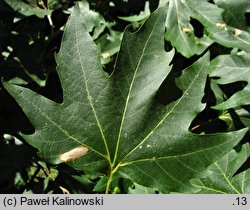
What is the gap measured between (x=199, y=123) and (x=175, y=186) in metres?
0.39

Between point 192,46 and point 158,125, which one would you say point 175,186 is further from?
point 192,46

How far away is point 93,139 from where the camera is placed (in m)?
0.97

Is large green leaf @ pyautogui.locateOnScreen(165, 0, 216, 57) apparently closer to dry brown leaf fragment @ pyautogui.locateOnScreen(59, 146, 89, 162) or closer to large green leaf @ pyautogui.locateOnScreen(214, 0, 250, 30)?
large green leaf @ pyautogui.locateOnScreen(214, 0, 250, 30)

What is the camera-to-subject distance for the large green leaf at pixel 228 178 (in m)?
1.14

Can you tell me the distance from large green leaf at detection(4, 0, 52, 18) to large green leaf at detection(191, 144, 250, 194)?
68 cm

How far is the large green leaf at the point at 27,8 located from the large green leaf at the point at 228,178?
2.23 ft

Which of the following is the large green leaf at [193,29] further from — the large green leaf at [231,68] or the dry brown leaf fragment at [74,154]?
the dry brown leaf fragment at [74,154]

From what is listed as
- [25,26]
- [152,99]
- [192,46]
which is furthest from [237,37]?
[25,26]

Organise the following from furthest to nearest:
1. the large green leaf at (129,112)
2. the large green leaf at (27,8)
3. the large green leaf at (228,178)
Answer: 1. the large green leaf at (27,8)
2. the large green leaf at (228,178)
3. the large green leaf at (129,112)

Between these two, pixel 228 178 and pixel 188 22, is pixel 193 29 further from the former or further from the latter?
pixel 228 178

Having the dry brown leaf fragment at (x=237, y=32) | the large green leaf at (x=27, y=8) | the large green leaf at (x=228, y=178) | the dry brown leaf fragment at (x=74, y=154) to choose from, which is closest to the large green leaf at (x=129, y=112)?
the dry brown leaf fragment at (x=74, y=154)

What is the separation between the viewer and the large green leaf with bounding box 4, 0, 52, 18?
1359 millimetres

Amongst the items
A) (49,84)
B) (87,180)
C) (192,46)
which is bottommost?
(87,180)

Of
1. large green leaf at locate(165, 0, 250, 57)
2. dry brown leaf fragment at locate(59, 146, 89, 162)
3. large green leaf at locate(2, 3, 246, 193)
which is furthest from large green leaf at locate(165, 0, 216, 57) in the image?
dry brown leaf fragment at locate(59, 146, 89, 162)
